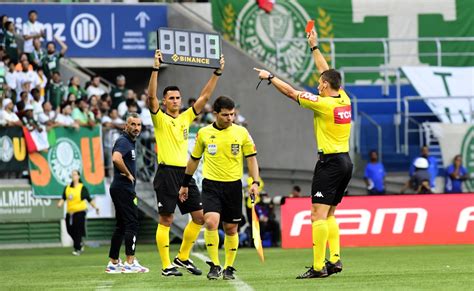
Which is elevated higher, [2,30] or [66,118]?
[2,30]


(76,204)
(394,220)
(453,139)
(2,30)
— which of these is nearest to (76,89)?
(2,30)

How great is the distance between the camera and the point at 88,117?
101 ft

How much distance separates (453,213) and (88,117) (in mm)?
8840

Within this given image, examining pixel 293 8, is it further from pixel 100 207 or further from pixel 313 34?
pixel 313 34

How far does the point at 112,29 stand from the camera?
34.8 metres

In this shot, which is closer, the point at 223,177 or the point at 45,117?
the point at 223,177

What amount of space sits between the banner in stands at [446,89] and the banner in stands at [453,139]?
685mm

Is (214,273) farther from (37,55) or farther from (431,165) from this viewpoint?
(431,165)

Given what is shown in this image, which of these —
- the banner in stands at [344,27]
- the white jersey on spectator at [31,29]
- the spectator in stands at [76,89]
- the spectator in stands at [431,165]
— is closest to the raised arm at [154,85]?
the spectator in stands at [76,89]

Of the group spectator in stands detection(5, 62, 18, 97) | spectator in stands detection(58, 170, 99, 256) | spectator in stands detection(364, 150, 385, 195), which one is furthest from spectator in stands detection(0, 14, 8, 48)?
spectator in stands detection(364, 150, 385, 195)

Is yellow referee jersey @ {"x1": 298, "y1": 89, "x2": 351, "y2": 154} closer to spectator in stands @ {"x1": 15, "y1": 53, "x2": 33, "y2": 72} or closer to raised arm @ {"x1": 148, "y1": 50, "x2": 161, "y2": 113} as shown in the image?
raised arm @ {"x1": 148, "y1": 50, "x2": 161, "y2": 113}

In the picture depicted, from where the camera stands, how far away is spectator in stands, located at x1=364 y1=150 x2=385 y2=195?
32344 mm

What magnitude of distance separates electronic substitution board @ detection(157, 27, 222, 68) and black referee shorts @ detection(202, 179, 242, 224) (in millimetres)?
1604

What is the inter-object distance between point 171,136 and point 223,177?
4.11ft
